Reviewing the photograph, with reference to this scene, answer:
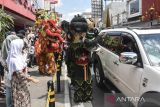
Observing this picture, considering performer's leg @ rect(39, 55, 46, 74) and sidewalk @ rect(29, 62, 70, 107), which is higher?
performer's leg @ rect(39, 55, 46, 74)

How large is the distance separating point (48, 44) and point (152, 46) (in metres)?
6.11

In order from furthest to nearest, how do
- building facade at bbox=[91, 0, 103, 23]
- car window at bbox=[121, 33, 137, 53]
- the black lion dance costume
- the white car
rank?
building facade at bbox=[91, 0, 103, 23] → the black lion dance costume → car window at bbox=[121, 33, 137, 53] → the white car

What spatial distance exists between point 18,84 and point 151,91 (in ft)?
7.49

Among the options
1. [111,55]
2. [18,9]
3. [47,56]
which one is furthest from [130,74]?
[18,9]

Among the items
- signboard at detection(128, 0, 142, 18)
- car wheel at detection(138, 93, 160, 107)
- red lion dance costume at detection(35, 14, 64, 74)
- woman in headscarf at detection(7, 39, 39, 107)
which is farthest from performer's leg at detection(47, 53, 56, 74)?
signboard at detection(128, 0, 142, 18)

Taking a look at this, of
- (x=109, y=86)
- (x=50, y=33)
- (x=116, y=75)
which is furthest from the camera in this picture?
(x=50, y=33)

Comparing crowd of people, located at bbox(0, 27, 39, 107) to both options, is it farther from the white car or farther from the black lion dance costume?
the black lion dance costume

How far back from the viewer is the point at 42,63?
509 inches

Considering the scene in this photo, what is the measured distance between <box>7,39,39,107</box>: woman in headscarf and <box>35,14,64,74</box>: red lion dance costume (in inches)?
230

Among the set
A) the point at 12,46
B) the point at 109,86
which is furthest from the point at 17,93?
the point at 109,86

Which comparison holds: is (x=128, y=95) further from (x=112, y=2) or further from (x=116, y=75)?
(x=112, y=2)

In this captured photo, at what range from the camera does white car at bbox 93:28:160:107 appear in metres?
5.64

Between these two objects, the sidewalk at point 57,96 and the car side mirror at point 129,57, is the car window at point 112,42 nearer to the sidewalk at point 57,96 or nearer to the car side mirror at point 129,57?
the sidewalk at point 57,96

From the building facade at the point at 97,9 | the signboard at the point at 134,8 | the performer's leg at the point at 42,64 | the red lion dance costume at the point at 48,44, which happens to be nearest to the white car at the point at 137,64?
the red lion dance costume at the point at 48,44
